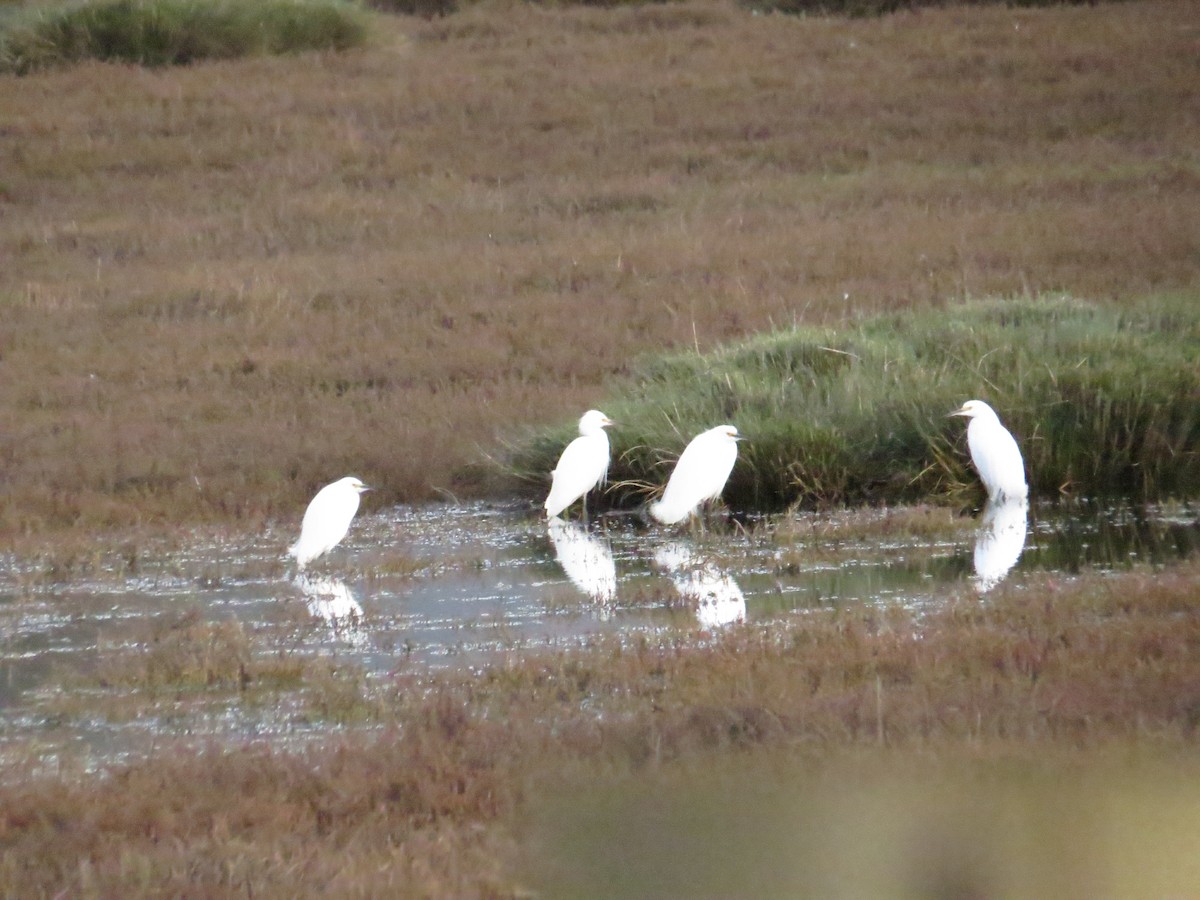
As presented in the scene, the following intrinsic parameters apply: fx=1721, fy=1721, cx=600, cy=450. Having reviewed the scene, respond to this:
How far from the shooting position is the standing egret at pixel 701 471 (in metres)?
11.1

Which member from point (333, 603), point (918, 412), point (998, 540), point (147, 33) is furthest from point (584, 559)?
point (147, 33)

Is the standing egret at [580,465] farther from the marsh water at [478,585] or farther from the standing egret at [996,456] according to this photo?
the standing egret at [996,456]

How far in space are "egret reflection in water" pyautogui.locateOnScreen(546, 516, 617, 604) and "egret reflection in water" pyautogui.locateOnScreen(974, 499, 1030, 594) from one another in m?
2.00

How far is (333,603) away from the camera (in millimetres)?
9320

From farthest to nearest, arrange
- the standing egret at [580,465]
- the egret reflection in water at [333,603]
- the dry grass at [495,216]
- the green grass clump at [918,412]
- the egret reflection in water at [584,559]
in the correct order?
the dry grass at [495,216] < the green grass clump at [918,412] < the standing egret at [580,465] < the egret reflection in water at [584,559] < the egret reflection in water at [333,603]

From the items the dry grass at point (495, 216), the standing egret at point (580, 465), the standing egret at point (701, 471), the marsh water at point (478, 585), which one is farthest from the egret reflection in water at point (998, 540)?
the dry grass at point (495, 216)

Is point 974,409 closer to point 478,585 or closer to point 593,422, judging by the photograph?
point 593,422

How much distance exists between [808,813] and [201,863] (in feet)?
6.03

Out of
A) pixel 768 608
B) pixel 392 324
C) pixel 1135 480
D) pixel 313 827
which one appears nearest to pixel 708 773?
pixel 313 827

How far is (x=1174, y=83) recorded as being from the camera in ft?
84.2

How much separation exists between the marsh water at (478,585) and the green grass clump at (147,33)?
64.0 feet

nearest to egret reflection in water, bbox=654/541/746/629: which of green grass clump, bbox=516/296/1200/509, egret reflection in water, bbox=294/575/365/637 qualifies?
Result: green grass clump, bbox=516/296/1200/509

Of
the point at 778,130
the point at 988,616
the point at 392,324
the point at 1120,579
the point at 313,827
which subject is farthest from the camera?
the point at 778,130

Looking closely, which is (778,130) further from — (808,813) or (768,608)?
(808,813)
